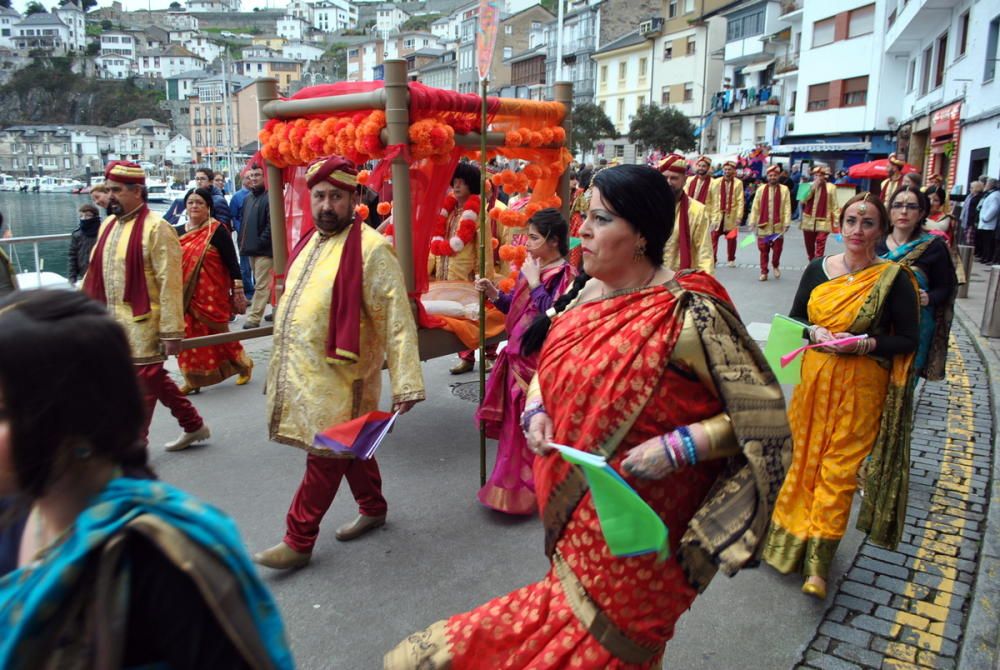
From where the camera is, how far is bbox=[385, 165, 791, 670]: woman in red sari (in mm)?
1883

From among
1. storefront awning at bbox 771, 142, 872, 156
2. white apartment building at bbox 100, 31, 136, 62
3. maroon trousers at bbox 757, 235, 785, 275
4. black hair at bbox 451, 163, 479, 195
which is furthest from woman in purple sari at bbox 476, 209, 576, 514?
white apartment building at bbox 100, 31, 136, 62

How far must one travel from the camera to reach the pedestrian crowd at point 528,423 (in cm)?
117

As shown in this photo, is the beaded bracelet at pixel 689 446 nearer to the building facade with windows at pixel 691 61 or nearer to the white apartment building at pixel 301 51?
the building facade with windows at pixel 691 61

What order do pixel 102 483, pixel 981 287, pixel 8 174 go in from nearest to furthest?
pixel 102 483 → pixel 981 287 → pixel 8 174

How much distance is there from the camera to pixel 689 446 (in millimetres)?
1874

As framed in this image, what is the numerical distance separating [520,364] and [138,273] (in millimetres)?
2444

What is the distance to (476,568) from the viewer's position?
3.80m

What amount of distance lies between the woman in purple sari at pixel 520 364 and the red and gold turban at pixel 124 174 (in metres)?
2.29

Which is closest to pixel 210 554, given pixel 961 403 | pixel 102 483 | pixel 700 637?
pixel 102 483

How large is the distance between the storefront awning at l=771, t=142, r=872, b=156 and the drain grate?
93.9ft

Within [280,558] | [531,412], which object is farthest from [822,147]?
[531,412]

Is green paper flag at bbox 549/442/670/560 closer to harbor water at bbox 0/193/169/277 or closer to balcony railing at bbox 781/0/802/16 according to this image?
harbor water at bbox 0/193/169/277

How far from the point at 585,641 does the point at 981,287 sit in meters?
13.7

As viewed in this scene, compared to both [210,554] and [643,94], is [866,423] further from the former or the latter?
[643,94]
